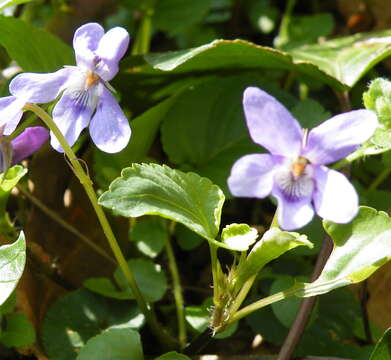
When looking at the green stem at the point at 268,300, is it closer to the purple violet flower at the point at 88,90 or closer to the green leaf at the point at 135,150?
the purple violet flower at the point at 88,90

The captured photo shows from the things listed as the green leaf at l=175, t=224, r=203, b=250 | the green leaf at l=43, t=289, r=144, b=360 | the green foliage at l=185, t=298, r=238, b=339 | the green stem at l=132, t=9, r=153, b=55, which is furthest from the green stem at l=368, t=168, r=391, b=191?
the green stem at l=132, t=9, r=153, b=55

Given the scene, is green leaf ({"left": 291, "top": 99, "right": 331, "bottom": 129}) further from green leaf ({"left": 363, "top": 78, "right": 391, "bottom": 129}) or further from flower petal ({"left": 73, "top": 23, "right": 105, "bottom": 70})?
flower petal ({"left": 73, "top": 23, "right": 105, "bottom": 70})

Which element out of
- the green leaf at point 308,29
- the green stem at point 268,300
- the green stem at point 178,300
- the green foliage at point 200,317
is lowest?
the green stem at point 178,300

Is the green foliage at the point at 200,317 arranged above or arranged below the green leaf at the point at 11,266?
below

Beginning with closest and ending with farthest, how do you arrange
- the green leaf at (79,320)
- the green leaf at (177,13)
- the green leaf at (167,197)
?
the green leaf at (167,197) → the green leaf at (79,320) → the green leaf at (177,13)

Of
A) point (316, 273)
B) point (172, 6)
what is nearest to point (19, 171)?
point (316, 273)

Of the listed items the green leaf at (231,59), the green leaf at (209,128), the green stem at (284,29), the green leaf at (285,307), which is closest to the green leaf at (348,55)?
the green leaf at (231,59)

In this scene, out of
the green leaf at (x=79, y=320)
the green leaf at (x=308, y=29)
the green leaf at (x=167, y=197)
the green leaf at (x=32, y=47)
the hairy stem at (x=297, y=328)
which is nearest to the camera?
the green leaf at (x=167, y=197)

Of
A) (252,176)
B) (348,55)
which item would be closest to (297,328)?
(252,176)
